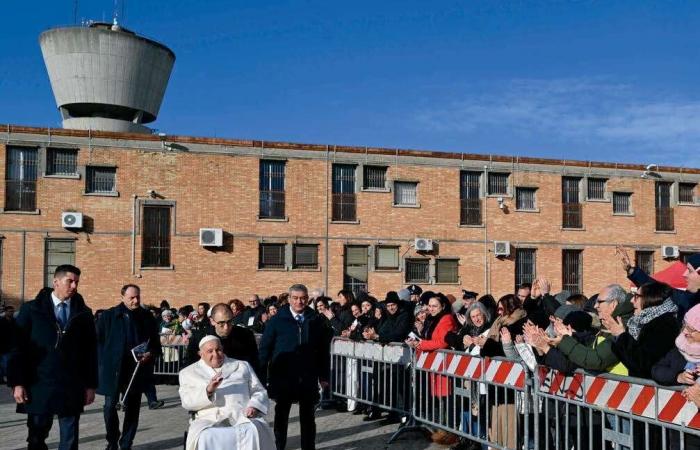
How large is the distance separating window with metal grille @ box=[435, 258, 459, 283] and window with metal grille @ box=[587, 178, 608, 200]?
707cm

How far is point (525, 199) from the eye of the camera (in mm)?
31188

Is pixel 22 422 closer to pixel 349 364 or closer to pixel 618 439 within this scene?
pixel 349 364

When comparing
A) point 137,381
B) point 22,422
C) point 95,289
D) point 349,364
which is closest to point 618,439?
point 137,381

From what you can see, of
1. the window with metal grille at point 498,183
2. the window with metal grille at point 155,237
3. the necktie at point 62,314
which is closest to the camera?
the necktie at point 62,314

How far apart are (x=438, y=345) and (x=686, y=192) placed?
28.2 metres

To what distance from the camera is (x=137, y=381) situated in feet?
28.8

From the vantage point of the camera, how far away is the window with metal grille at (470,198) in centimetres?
3020

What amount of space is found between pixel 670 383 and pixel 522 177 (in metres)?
26.5

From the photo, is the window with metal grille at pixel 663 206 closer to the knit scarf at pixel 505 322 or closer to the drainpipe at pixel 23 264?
the drainpipe at pixel 23 264

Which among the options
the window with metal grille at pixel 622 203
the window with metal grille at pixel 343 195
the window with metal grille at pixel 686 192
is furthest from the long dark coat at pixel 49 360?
the window with metal grille at pixel 686 192

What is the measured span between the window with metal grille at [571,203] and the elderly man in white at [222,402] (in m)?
26.9

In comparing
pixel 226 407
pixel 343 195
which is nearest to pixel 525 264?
pixel 343 195

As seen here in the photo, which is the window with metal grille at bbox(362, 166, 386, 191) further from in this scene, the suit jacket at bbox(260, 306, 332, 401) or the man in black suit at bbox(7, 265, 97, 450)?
the man in black suit at bbox(7, 265, 97, 450)

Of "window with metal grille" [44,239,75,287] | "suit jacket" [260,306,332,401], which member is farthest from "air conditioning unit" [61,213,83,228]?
"suit jacket" [260,306,332,401]
